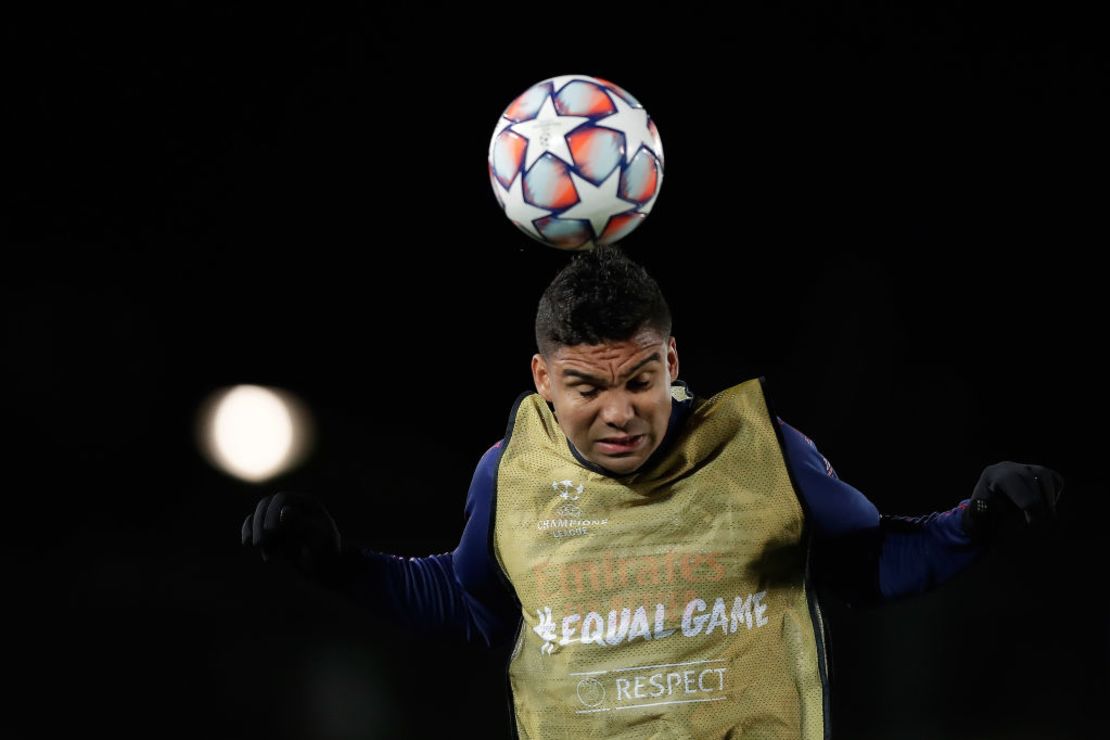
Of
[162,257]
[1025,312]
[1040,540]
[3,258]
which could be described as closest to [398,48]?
[162,257]

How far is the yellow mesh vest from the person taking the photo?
6.88ft

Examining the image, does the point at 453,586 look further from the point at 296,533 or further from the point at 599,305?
the point at 599,305

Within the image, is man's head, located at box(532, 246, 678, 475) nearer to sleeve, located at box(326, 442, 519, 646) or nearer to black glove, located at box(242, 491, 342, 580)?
→ sleeve, located at box(326, 442, 519, 646)

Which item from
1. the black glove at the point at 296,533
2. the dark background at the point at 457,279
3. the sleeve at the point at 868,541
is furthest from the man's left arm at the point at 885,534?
the dark background at the point at 457,279

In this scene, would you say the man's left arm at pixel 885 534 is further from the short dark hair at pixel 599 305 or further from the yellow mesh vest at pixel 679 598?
the short dark hair at pixel 599 305

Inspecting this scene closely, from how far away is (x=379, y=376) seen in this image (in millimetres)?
4676

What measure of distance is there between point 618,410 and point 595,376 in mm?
64

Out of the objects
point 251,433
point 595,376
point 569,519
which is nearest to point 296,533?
point 569,519

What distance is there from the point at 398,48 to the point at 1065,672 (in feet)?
9.88

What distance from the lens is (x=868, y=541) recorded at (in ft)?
7.07

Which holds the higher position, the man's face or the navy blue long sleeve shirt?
the man's face

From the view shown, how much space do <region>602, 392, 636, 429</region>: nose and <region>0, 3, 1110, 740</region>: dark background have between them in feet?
7.96

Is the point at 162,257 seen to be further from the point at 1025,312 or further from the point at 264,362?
the point at 1025,312

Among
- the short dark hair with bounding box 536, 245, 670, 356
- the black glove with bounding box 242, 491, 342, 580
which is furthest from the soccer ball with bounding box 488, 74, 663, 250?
the black glove with bounding box 242, 491, 342, 580
